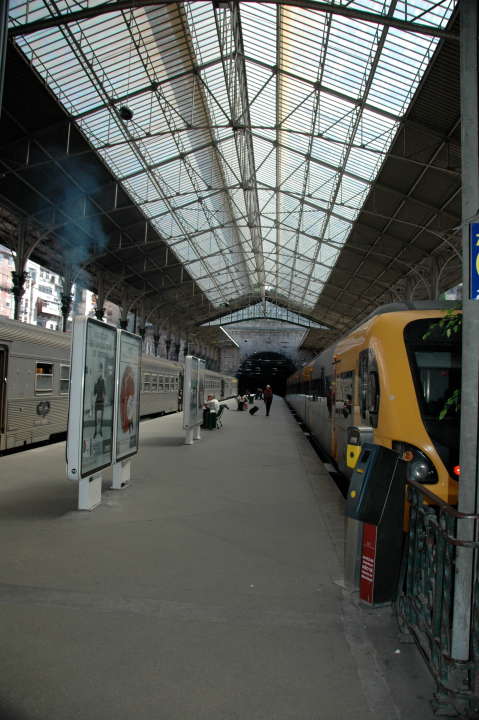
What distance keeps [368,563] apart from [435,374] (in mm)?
2896

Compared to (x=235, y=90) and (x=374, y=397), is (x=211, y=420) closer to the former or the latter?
(x=235, y=90)

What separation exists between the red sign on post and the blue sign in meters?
2.15

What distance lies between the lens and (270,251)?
159ft

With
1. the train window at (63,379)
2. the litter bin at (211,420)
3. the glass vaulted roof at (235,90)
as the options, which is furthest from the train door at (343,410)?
the litter bin at (211,420)

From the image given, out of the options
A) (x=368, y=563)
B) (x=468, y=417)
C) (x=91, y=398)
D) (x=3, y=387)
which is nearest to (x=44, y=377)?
(x=3, y=387)

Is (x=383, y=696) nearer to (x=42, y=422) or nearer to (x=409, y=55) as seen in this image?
(x=42, y=422)

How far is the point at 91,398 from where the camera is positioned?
750 cm

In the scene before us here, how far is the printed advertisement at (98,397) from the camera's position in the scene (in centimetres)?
729

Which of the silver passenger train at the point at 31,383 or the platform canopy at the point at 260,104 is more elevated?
the platform canopy at the point at 260,104

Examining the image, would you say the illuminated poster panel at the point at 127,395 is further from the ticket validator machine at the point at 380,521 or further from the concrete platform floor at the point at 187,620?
the ticket validator machine at the point at 380,521

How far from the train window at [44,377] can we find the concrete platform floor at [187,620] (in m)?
5.50

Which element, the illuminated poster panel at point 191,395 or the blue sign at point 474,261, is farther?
the illuminated poster panel at point 191,395

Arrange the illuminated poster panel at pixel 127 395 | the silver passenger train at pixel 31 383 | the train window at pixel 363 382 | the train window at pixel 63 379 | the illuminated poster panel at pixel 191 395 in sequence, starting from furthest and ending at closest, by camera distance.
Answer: the illuminated poster panel at pixel 191 395 → the train window at pixel 63 379 → the silver passenger train at pixel 31 383 → the illuminated poster panel at pixel 127 395 → the train window at pixel 363 382

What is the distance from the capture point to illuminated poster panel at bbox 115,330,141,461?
8.69 m
